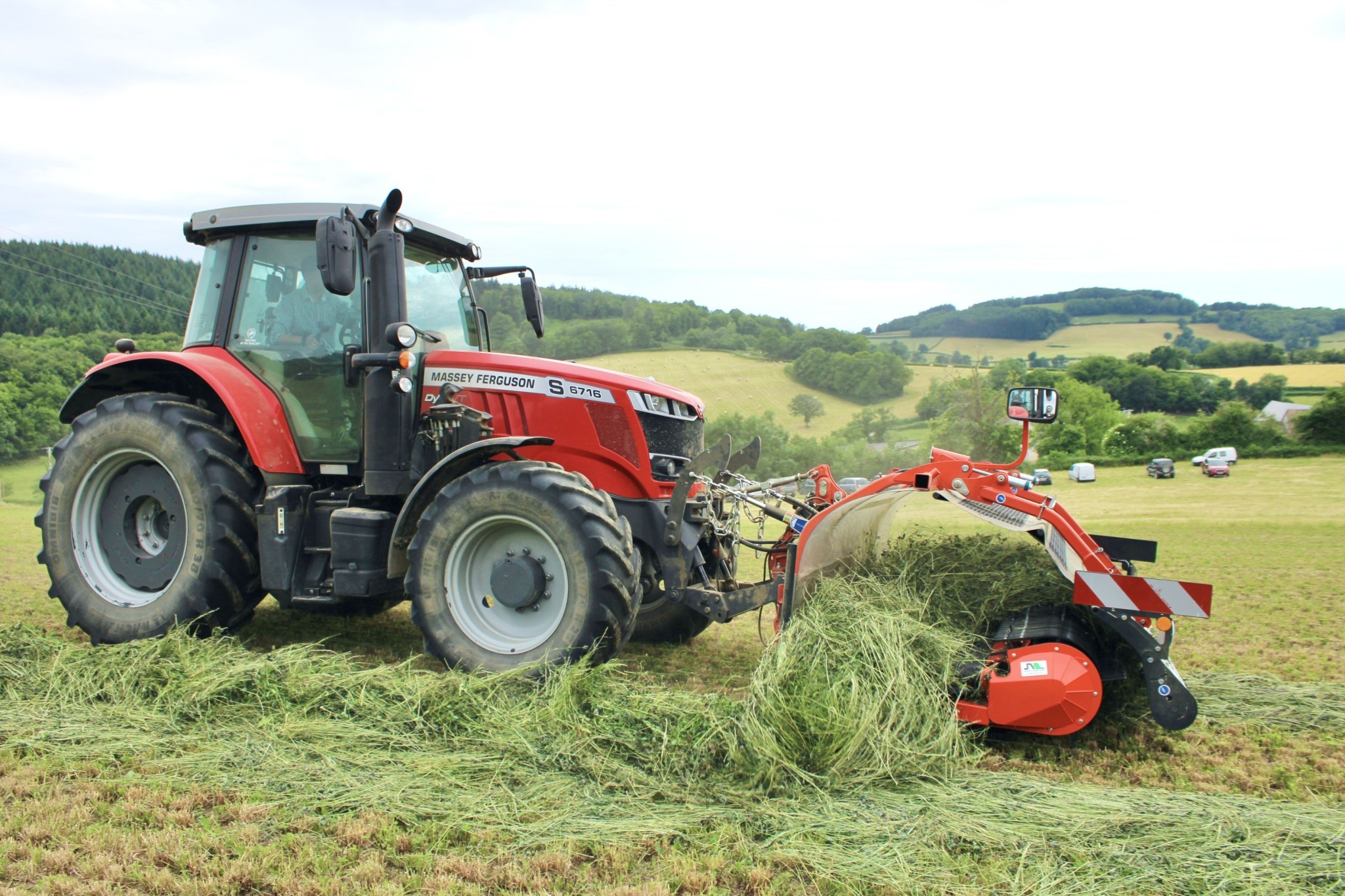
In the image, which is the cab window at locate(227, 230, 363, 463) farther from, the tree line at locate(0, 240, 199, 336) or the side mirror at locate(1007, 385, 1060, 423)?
the tree line at locate(0, 240, 199, 336)

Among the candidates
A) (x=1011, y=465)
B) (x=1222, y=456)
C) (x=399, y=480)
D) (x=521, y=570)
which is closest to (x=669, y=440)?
(x=521, y=570)

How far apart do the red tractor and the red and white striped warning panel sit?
39cm

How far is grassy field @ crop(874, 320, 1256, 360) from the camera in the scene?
67938 millimetres

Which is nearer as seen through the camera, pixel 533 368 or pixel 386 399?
pixel 386 399

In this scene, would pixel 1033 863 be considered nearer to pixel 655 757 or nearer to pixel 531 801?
pixel 655 757

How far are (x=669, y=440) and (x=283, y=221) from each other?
283 cm

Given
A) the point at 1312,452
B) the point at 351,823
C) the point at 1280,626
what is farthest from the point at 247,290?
the point at 1312,452

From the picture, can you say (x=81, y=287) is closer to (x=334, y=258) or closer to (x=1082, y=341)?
(x=334, y=258)

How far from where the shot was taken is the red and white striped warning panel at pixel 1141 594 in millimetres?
3982

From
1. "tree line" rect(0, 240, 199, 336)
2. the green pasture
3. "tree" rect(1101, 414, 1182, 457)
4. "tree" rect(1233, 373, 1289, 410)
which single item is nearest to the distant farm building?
"tree" rect(1233, 373, 1289, 410)

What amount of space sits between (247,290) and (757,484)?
11.7 ft

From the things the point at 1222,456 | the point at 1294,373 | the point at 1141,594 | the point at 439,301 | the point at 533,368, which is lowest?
the point at 1222,456

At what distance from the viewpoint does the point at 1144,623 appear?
4.16 meters

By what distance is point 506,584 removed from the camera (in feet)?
16.6
